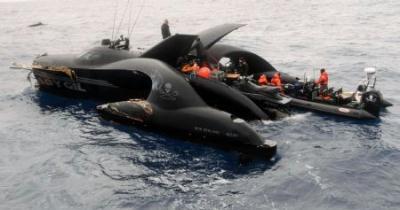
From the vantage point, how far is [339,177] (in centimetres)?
1338

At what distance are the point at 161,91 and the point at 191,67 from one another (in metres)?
3.16

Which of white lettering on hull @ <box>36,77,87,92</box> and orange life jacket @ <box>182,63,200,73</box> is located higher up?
orange life jacket @ <box>182,63,200,73</box>

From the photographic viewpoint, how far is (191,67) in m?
19.3

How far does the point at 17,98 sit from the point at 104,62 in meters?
5.88

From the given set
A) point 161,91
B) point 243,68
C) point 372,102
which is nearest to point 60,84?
point 161,91

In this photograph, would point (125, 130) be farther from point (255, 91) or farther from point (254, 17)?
point (254, 17)

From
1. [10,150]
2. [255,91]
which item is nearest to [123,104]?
[10,150]

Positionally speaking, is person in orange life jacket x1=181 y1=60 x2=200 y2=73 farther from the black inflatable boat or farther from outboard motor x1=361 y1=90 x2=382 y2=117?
outboard motor x1=361 y1=90 x2=382 y2=117

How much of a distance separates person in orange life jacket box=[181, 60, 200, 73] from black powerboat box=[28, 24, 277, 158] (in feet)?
1.85

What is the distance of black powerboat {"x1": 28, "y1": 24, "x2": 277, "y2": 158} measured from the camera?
15429 millimetres

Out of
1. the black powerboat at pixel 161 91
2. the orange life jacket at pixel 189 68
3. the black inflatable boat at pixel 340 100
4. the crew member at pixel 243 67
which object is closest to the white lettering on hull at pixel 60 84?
the black powerboat at pixel 161 91

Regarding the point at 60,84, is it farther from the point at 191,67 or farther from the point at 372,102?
the point at 372,102

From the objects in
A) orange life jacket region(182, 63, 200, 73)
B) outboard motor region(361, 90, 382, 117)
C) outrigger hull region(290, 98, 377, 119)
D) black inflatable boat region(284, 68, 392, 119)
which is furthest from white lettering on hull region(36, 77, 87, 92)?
outboard motor region(361, 90, 382, 117)

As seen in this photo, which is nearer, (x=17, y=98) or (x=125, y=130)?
(x=125, y=130)
